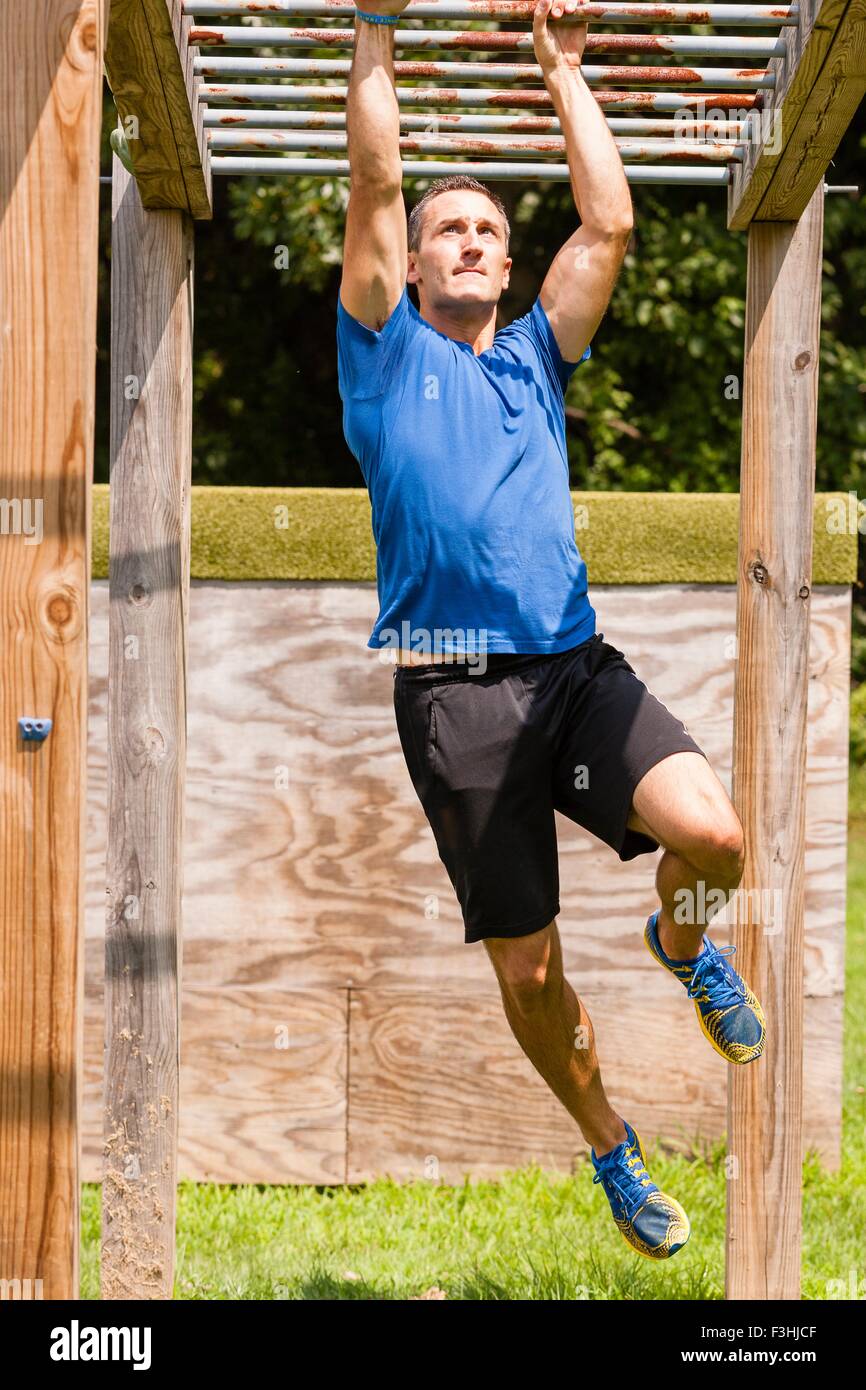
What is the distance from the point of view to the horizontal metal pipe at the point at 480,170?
3.14 meters

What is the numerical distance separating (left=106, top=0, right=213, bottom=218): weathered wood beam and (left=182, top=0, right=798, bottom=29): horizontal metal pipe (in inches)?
5.3

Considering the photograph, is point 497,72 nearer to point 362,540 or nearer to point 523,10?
point 523,10

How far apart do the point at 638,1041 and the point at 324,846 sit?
1.09 m

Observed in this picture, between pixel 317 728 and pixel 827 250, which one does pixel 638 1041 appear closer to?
pixel 317 728

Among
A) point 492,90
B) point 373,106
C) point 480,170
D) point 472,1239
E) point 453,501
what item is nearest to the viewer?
point 373,106

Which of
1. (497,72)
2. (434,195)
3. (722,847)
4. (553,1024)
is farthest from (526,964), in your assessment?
(497,72)

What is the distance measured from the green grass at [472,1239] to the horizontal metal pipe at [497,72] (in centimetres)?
261

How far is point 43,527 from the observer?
1.75 metres

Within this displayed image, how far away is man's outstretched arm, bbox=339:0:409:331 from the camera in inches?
95.0

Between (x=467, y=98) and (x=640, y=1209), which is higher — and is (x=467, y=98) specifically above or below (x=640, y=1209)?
above

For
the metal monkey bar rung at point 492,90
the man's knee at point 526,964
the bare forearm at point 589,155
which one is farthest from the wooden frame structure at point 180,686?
the man's knee at point 526,964

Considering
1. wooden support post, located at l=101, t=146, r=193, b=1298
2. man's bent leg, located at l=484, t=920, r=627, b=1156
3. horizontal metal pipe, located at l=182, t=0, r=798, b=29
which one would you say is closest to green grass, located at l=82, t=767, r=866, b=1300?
wooden support post, located at l=101, t=146, r=193, b=1298

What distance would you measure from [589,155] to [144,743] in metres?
1.51

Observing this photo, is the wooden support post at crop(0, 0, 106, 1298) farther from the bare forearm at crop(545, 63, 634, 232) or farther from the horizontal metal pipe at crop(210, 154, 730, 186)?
the horizontal metal pipe at crop(210, 154, 730, 186)
